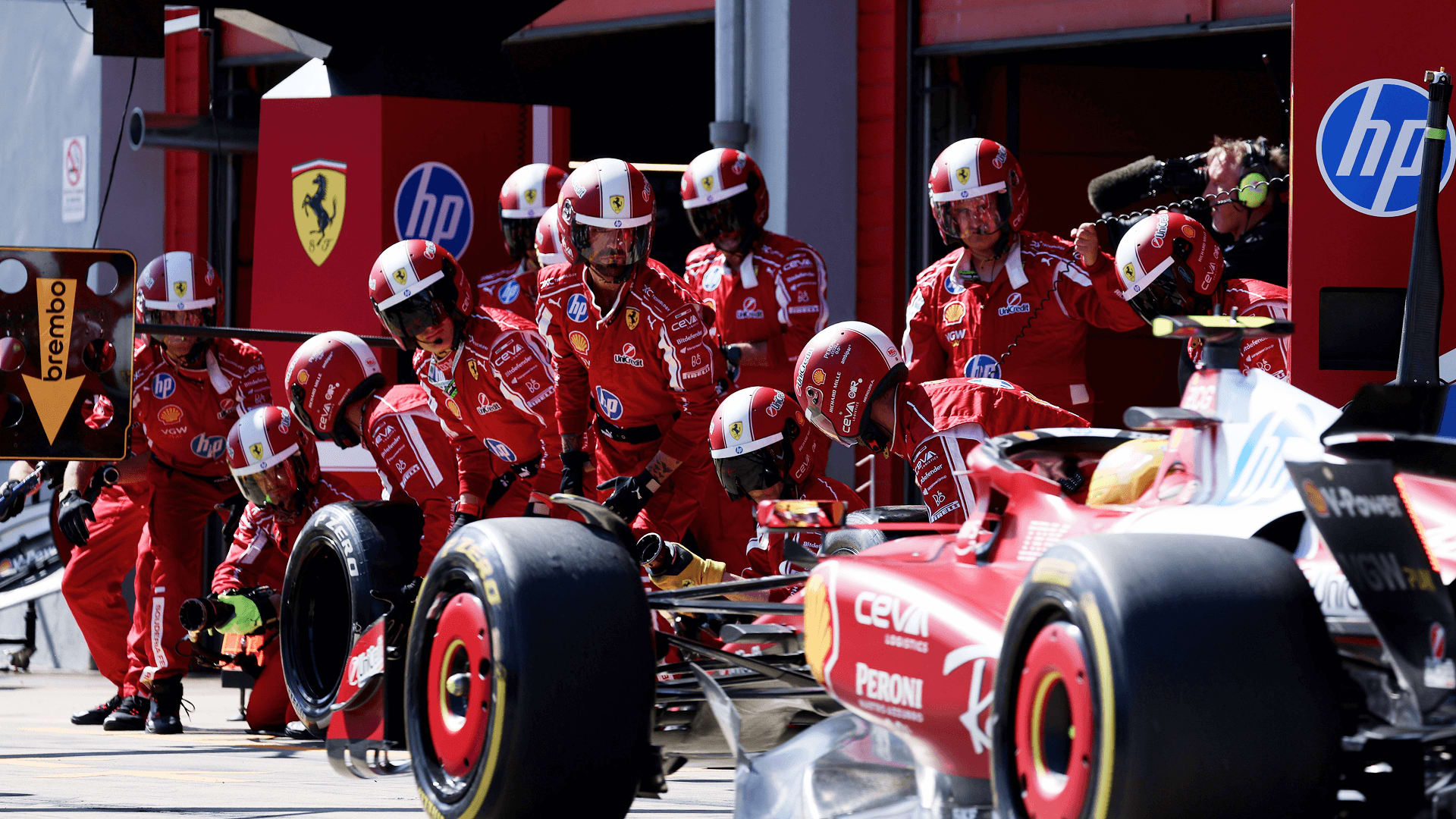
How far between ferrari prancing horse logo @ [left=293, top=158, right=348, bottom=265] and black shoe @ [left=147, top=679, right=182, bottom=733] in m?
2.24

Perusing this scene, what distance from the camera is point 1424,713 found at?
263cm

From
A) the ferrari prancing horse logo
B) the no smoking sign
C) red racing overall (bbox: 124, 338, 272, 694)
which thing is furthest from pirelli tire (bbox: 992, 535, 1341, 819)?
the no smoking sign

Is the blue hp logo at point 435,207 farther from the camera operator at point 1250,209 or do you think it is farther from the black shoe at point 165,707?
the camera operator at point 1250,209

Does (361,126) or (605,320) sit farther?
(361,126)

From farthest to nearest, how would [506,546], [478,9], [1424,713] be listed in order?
1. [478,9]
2. [506,546]
3. [1424,713]

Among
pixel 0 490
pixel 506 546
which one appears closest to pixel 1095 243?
pixel 506 546

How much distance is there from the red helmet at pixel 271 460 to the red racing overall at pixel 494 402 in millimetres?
1017

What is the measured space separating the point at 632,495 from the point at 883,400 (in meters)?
1.46

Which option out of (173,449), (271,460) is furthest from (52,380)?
(173,449)

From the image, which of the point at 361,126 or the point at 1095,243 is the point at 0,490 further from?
the point at 1095,243

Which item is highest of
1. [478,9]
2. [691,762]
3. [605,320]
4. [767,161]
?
[478,9]

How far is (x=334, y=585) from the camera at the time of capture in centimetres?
588

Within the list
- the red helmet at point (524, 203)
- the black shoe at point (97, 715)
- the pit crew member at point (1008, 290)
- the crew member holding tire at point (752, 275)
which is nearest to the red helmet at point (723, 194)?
the crew member holding tire at point (752, 275)

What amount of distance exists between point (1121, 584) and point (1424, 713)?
42cm
